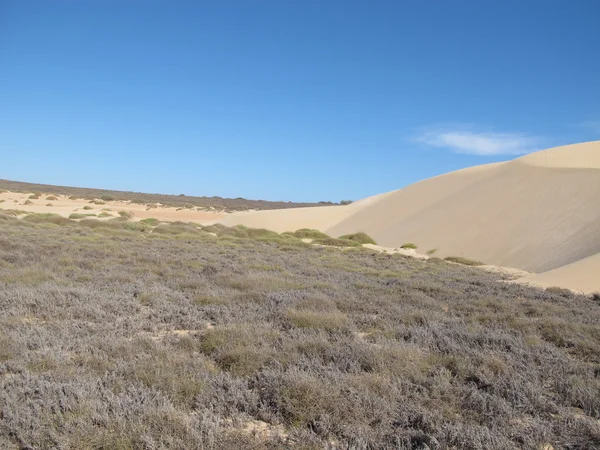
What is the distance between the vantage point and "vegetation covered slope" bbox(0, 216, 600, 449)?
138 inches

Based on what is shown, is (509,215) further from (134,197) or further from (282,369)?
(134,197)

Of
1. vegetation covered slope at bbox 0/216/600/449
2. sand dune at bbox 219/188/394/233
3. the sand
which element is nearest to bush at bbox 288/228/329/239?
sand dune at bbox 219/188/394/233

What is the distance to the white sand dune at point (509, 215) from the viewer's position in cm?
2058

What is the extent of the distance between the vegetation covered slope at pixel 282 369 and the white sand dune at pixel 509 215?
9.04m

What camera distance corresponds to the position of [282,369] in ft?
15.8

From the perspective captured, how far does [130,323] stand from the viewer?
21.3ft

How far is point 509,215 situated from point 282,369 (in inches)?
990

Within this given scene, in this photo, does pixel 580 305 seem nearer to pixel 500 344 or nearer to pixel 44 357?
pixel 500 344

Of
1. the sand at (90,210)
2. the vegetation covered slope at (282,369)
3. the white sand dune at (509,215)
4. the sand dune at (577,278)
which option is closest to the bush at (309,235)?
the white sand dune at (509,215)

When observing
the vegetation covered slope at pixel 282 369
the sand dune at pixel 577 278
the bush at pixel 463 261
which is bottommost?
the vegetation covered slope at pixel 282 369

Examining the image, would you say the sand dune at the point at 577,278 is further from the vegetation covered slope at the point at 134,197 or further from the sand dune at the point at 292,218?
the vegetation covered slope at the point at 134,197

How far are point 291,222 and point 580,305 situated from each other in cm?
3601

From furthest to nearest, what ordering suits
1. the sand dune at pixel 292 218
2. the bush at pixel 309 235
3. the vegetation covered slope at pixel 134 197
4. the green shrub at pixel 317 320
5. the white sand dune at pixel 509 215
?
the vegetation covered slope at pixel 134 197, the sand dune at pixel 292 218, the bush at pixel 309 235, the white sand dune at pixel 509 215, the green shrub at pixel 317 320

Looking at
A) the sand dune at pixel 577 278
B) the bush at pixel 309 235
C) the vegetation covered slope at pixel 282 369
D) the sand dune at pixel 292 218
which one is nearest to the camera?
the vegetation covered slope at pixel 282 369
